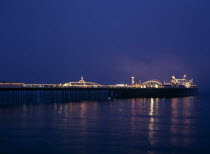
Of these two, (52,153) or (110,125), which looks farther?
(110,125)

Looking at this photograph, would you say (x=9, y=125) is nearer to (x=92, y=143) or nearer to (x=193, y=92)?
(x=92, y=143)

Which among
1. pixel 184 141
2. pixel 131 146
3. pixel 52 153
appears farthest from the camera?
pixel 184 141

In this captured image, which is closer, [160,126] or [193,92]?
[160,126]

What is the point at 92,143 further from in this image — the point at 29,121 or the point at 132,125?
the point at 29,121

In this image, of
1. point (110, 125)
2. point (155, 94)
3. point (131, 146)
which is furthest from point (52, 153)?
point (155, 94)

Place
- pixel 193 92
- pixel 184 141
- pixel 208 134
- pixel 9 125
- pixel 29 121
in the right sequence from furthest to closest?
pixel 193 92, pixel 29 121, pixel 9 125, pixel 208 134, pixel 184 141

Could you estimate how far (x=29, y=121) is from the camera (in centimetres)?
2891

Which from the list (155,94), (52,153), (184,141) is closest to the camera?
(52,153)

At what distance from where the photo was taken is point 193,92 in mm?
120750

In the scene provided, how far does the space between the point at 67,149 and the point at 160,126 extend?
425 inches

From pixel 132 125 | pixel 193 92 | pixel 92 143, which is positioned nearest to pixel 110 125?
pixel 132 125

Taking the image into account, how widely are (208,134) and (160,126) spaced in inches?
177

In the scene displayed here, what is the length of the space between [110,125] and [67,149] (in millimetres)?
9175

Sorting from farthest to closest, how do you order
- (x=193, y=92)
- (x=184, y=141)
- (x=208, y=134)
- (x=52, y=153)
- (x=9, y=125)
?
(x=193, y=92) → (x=9, y=125) → (x=208, y=134) → (x=184, y=141) → (x=52, y=153)
